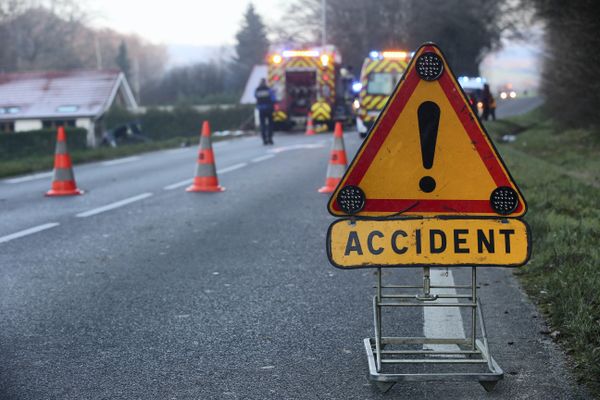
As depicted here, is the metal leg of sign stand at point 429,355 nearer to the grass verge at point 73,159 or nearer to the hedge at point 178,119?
the grass verge at point 73,159

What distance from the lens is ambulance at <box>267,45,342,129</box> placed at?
33438 mm

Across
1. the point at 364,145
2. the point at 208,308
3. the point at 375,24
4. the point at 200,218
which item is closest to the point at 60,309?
the point at 208,308

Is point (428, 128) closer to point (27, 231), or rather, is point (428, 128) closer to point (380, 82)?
point (27, 231)

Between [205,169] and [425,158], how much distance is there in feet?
29.9

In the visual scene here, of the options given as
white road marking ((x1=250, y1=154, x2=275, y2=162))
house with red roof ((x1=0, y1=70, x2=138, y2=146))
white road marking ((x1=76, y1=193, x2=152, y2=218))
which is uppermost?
white road marking ((x1=76, y1=193, x2=152, y2=218))

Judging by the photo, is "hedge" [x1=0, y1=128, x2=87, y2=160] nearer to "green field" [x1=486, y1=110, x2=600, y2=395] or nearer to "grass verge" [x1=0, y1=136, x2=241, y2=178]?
"grass verge" [x1=0, y1=136, x2=241, y2=178]

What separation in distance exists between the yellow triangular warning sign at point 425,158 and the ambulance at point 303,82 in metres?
29.7

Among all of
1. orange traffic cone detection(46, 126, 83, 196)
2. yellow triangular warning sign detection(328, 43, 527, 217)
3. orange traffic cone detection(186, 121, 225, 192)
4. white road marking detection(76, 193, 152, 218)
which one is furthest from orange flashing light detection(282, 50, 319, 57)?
yellow triangular warning sign detection(328, 43, 527, 217)

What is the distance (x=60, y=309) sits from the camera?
219 inches

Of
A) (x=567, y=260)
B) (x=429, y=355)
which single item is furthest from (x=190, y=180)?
(x=429, y=355)

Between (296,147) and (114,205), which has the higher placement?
(114,205)

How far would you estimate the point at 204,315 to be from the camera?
17.6 feet

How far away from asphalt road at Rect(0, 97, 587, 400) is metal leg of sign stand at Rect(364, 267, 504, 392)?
9cm

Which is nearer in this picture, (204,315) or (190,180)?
(204,315)
